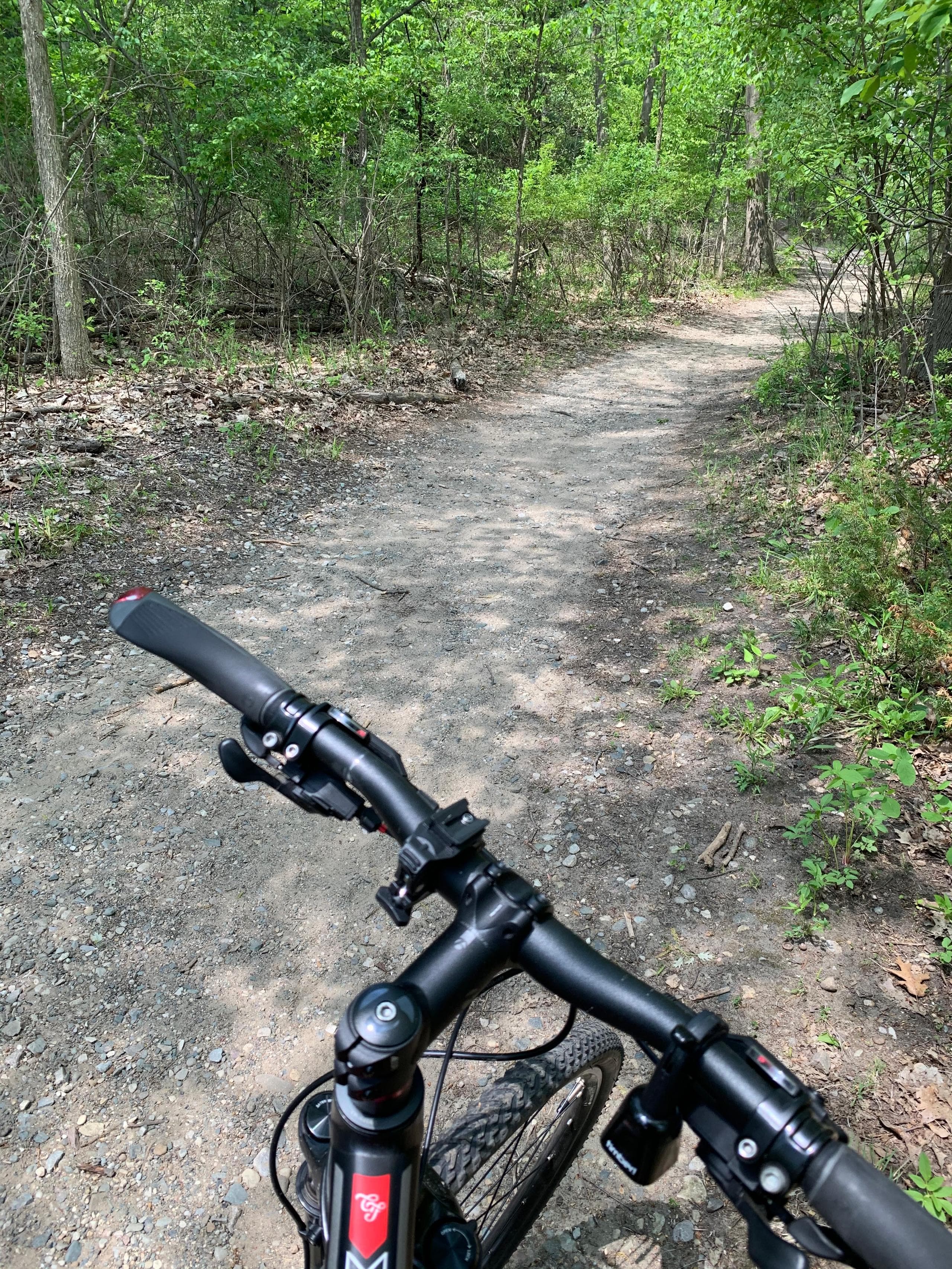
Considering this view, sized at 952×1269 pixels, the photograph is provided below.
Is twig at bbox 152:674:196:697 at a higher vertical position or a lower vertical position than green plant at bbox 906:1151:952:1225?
lower

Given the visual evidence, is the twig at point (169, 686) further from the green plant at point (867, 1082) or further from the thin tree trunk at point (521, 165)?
the thin tree trunk at point (521, 165)

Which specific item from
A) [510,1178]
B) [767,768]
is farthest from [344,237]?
[510,1178]

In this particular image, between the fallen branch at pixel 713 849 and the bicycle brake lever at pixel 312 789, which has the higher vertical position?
Result: the bicycle brake lever at pixel 312 789

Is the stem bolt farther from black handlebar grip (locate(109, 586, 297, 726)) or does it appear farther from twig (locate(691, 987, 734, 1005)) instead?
twig (locate(691, 987, 734, 1005))

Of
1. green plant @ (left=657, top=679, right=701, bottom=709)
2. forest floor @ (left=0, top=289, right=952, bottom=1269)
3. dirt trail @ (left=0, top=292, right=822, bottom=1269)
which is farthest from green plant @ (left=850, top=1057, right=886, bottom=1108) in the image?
green plant @ (left=657, top=679, right=701, bottom=709)

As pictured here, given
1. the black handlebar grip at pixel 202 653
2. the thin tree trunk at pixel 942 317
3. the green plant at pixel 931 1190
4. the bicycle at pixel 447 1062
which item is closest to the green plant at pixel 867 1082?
the green plant at pixel 931 1190

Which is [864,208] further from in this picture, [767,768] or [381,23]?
[381,23]

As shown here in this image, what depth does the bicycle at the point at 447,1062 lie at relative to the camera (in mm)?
750

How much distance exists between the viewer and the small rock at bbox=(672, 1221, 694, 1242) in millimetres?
2154

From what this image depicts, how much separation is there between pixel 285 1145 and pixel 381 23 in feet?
49.6

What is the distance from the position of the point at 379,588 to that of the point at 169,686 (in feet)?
5.47

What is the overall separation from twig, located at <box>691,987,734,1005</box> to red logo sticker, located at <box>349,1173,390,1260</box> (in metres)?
2.15

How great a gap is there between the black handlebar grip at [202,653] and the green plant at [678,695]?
11.0 feet

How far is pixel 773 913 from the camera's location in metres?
3.05
